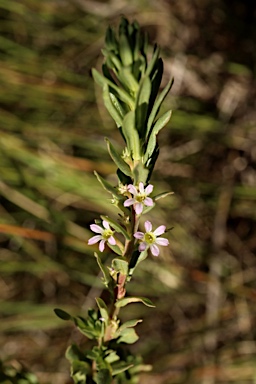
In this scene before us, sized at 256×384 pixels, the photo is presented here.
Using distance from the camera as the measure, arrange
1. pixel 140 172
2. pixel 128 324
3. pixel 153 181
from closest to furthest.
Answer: pixel 140 172, pixel 128 324, pixel 153 181

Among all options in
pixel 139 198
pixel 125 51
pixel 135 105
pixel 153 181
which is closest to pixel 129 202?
pixel 139 198

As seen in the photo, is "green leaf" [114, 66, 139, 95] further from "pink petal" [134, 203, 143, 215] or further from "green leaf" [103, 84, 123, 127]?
"pink petal" [134, 203, 143, 215]

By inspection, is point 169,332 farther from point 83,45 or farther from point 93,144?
point 83,45

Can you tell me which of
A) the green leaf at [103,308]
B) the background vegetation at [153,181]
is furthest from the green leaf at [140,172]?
the background vegetation at [153,181]

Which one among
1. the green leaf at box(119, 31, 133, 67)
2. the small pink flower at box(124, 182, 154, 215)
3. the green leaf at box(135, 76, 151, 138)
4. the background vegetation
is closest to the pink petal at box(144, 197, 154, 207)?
the small pink flower at box(124, 182, 154, 215)

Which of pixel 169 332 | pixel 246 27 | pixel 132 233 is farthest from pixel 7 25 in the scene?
pixel 132 233

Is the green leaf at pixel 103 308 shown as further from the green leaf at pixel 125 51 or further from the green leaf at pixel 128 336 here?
the green leaf at pixel 125 51

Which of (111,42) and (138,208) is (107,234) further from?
(111,42)
